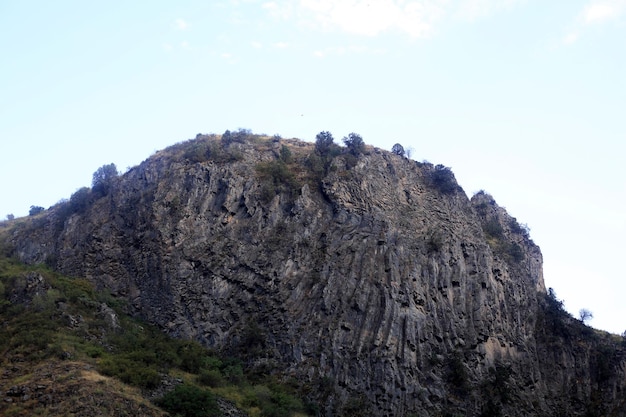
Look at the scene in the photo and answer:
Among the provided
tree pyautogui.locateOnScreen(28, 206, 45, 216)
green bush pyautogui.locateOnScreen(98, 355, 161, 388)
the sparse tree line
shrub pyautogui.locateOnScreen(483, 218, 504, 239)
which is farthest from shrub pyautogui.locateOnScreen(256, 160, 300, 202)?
tree pyautogui.locateOnScreen(28, 206, 45, 216)

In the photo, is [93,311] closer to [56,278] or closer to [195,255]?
[56,278]

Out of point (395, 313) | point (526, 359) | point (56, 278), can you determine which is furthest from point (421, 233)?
point (56, 278)

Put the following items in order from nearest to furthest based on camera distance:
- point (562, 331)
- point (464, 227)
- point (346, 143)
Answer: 1. point (562, 331)
2. point (464, 227)
3. point (346, 143)

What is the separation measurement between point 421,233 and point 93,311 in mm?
26678

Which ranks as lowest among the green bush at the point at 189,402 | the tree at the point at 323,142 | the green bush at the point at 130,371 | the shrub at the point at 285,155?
the green bush at the point at 189,402

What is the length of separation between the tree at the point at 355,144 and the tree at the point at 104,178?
23508mm

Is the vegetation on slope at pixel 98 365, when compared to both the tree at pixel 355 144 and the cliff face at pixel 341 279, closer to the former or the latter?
the cliff face at pixel 341 279

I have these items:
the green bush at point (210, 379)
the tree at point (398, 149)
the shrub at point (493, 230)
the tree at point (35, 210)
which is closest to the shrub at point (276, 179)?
the tree at point (398, 149)

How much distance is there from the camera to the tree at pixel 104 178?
5851 centimetres

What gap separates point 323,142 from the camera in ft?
199

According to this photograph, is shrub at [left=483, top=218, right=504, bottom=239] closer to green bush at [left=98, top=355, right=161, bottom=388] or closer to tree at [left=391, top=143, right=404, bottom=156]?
tree at [left=391, top=143, right=404, bottom=156]

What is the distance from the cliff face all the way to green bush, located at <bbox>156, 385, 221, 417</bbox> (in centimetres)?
813

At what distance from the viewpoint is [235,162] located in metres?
56.0

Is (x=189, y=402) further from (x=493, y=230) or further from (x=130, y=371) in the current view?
(x=493, y=230)
